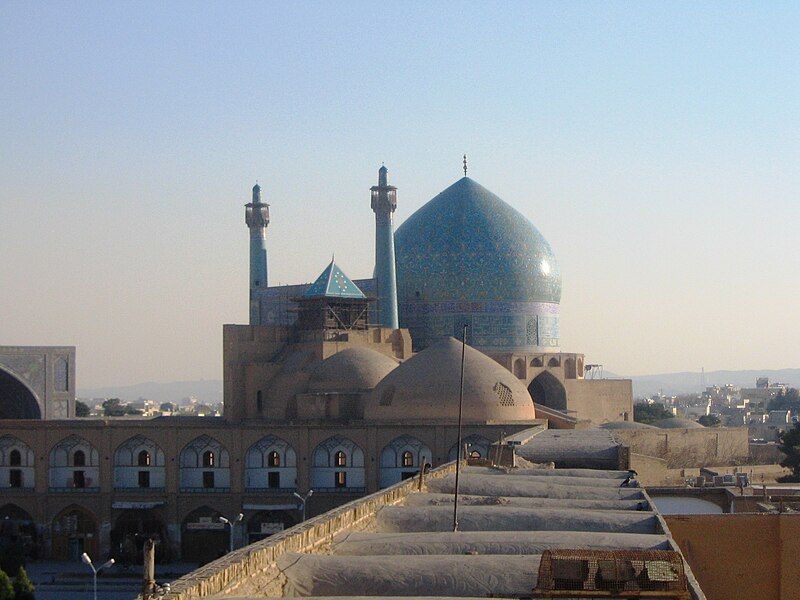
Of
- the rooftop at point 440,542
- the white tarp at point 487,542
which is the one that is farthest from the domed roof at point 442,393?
the white tarp at point 487,542

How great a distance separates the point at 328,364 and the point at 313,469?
3720 millimetres

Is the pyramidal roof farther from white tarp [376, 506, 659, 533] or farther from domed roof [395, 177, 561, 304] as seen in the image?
white tarp [376, 506, 659, 533]

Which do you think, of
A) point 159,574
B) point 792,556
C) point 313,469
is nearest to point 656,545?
point 792,556

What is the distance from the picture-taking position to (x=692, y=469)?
43500 mm

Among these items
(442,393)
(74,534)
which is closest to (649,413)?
(442,393)

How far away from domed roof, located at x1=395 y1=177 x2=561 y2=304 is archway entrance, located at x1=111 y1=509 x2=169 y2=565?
13433 mm

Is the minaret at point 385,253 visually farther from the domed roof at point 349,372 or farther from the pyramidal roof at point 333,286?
the domed roof at point 349,372

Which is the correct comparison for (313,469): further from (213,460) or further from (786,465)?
(786,465)

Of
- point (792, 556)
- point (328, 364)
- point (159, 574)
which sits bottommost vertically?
point (159, 574)

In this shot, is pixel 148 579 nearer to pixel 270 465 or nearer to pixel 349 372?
pixel 270 465

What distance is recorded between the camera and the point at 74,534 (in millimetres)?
35250

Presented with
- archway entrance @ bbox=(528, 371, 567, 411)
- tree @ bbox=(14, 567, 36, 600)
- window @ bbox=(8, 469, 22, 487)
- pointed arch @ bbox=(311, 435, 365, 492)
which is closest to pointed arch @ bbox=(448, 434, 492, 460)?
pointed arch @ bbox=(311, 435, 365, 492)

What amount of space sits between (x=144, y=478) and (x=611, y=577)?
26939 mm

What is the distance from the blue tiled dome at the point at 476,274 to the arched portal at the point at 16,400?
11456 millimetres
